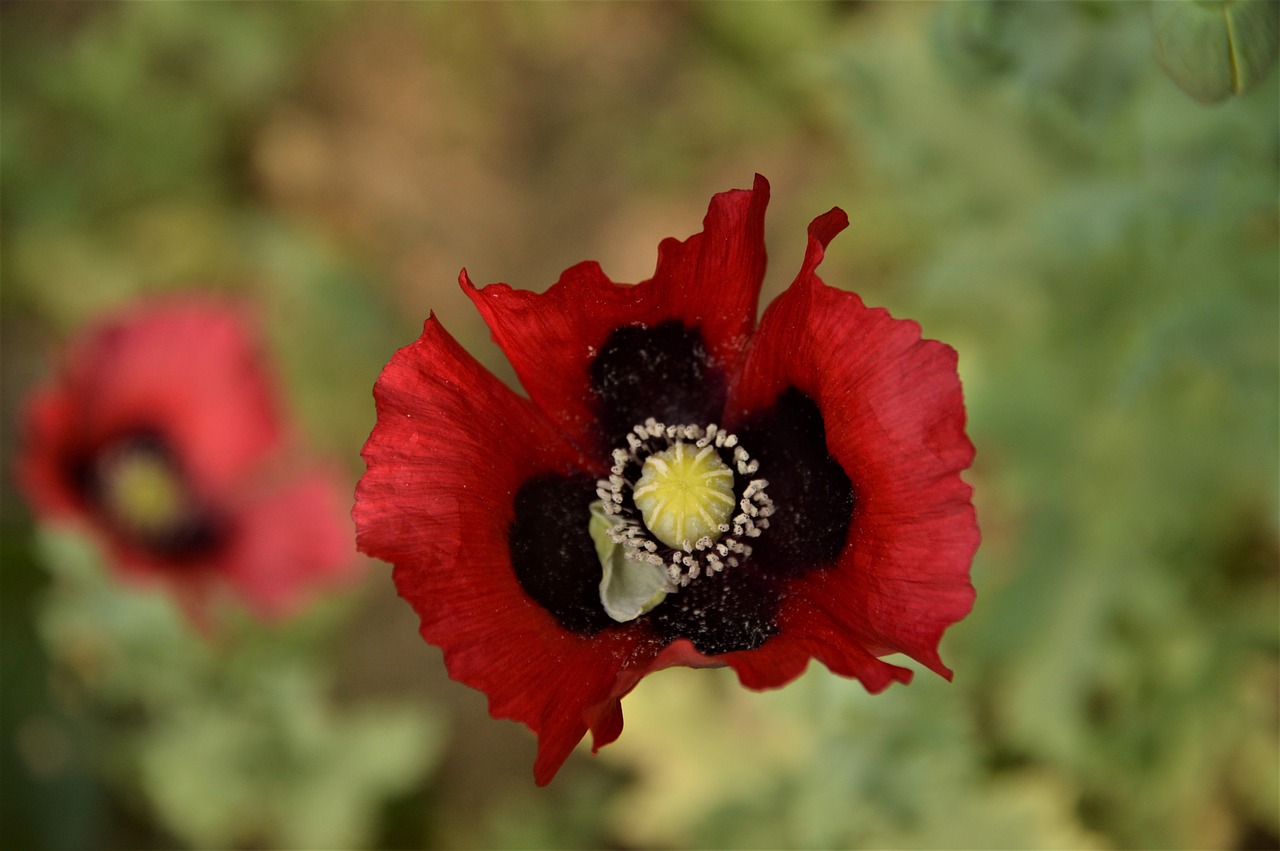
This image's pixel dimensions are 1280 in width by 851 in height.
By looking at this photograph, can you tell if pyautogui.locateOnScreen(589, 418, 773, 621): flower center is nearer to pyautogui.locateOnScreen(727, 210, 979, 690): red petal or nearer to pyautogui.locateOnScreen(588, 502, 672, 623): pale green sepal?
pyautogui.locateOnScreen(588, 502, 672, 623): pale green sepal

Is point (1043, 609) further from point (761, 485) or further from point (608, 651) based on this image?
point (608, 651)

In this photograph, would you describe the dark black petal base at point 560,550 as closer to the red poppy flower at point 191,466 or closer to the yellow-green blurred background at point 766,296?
the yellow-green blurred background at point 766,296

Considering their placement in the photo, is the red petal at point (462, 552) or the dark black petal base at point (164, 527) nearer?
the red petal at point (462, 552)

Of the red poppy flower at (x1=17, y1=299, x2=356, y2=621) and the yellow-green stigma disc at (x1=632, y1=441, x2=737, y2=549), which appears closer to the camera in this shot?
the yellow-green stigma disc at (x1=632, y1=441, x2=737, y2=549)

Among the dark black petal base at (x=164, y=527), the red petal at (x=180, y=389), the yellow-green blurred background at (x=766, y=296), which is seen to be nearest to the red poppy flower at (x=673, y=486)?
the yellow-green blurred background at (x=766, y=296)

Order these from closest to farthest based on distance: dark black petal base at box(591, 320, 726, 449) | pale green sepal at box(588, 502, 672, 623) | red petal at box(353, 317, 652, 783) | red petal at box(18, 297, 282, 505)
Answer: red petal at box(353, 317, 652, 783), pale green sepal at box(588, 502, 672, 623), dark black petal base at box(591, 320, 726, 449), red petal at box(18, 297, 282, 505)

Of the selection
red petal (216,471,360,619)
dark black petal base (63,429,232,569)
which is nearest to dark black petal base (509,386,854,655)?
red petal (216,471,360,619)

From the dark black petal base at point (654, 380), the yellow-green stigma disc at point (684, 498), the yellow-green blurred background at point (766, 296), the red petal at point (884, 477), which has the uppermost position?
the yellow-green blurred background at point (766, 296)

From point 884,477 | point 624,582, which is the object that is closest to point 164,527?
point 624,582
